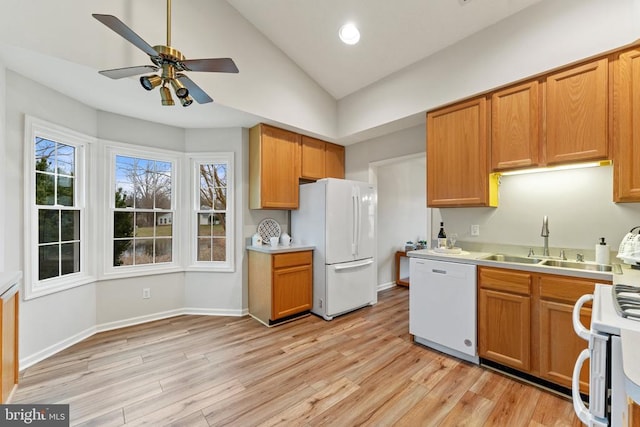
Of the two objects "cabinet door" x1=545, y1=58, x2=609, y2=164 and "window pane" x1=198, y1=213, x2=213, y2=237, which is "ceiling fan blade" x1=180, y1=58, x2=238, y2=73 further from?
"cabinet door" x1=545, y1=58, x2=609, y2=164

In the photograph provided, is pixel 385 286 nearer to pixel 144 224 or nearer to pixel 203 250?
pixel 203 250

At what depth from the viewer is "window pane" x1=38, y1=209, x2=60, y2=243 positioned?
102 inches

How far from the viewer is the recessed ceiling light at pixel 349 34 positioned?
296 cm

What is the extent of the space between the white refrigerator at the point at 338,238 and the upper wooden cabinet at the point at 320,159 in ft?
1.19

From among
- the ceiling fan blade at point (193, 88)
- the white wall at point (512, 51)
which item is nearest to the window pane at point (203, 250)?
the ceiling fan blade at point (193, 88)

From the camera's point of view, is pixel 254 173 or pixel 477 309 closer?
pixel 477 309

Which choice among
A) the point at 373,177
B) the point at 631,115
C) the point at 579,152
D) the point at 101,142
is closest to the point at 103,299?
the point at 101,142

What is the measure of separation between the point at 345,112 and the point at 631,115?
2.90m

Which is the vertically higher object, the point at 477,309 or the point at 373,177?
the point at 373,177

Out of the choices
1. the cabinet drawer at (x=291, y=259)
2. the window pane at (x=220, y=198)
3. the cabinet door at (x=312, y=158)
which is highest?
the cabinet door at (x=312, y=158)

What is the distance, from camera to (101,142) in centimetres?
311

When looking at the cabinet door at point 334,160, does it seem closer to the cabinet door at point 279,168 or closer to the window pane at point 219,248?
the cabinet door at point 279,168

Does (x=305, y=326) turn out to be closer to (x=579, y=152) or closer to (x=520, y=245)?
(x=520, y=245)

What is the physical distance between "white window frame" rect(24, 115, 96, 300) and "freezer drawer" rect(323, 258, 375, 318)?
272 centimetres
